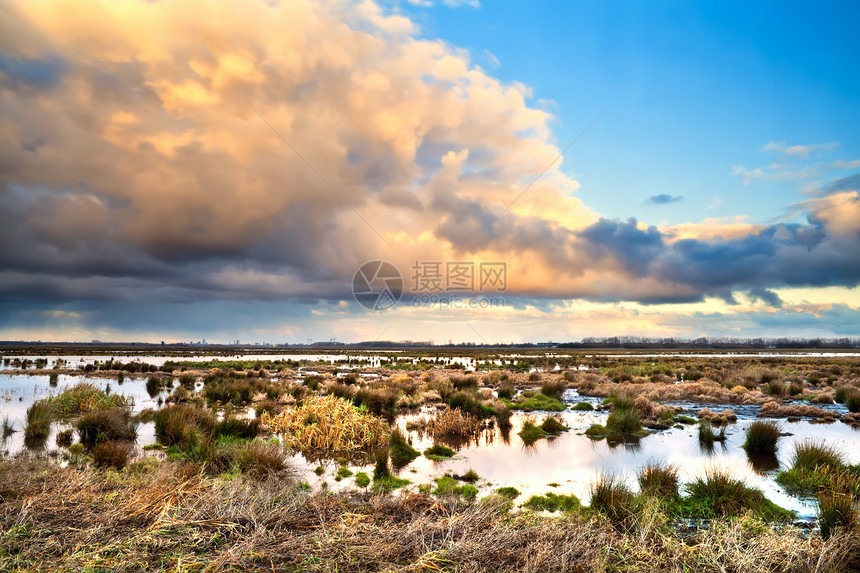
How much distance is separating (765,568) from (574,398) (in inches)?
850

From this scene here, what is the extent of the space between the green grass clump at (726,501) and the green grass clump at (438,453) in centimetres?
636

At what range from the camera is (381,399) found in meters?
21.0

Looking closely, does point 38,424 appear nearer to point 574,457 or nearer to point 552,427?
point 574,457

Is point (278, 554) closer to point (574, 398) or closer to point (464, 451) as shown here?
point (464, 451)

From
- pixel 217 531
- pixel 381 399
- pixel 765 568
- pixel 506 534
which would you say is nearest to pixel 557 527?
pixel 506 534

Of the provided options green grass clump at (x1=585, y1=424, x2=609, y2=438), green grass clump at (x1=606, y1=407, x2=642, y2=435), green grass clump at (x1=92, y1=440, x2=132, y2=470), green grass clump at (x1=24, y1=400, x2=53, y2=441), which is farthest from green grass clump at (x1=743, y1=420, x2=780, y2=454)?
green grass clump at (x1=24, y1=400, x2=53, y2=441)

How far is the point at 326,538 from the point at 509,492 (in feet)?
16.2

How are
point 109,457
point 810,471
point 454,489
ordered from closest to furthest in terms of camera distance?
point 454,489, point 810,471, point 109,457

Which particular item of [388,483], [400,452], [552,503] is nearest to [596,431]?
[400,452]

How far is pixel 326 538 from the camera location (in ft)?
20.3

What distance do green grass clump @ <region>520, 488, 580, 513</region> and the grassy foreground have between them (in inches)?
40.1

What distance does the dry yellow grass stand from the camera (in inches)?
553

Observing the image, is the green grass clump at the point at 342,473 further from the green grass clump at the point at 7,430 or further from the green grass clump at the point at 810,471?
the green grass clump at the point at 7,430

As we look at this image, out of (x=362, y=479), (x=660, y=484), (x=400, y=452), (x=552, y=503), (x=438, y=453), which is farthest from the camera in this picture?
(x=438, y=453)
